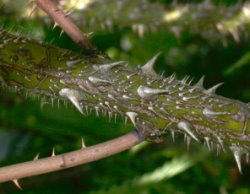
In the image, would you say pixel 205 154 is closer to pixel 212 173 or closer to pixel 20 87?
pixel 212 173

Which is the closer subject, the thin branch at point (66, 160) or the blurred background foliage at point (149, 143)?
the thin branch at point (66, 160)

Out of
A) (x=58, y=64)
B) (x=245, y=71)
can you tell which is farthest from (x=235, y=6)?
(x=58, y=64)

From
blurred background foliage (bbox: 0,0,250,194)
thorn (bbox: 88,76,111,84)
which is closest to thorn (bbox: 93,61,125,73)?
thorn (bbox: 88,76,111,84)

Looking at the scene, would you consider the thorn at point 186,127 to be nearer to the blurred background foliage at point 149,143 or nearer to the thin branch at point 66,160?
the thin branch at point 66,160

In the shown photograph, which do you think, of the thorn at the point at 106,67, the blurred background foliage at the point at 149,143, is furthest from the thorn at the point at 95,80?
the blurred background foliage at the point at 149,143

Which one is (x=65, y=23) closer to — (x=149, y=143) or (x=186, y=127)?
(x=186, y=127)

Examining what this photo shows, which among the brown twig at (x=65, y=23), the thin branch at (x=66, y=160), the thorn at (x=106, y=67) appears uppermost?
the brown twig at (x=65, y=23)
